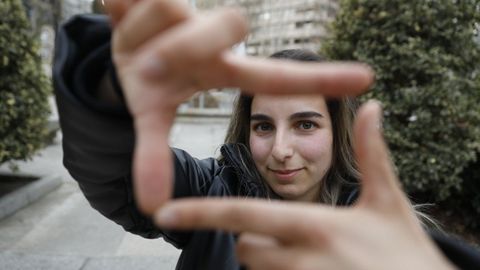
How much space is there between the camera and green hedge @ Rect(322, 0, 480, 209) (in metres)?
3.62

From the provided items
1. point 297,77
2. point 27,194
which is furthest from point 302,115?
point 27,194

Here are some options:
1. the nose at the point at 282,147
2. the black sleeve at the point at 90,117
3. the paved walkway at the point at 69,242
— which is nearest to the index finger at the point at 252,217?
the black sleeve at the point at 90,117

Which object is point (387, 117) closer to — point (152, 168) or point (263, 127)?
point (263, 127)

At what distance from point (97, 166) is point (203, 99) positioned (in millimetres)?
13200

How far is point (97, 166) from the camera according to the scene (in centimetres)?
103

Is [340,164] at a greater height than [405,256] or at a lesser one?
lesser

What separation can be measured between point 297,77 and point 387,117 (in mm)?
3541

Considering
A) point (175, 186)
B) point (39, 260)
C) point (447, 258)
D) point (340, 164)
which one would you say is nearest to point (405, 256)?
point (447, 258)

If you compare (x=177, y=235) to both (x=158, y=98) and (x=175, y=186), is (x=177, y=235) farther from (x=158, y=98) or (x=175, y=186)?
(x=158, y=98)

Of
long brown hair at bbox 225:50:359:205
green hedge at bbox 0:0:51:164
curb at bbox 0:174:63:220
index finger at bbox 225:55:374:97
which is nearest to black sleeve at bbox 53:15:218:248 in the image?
index finger at bbox 225:55:374:97

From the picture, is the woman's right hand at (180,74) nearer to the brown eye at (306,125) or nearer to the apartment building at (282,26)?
the brown eye at (306,125)

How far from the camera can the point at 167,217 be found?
0.56m

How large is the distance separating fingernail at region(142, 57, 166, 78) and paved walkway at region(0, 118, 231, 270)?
310 cm

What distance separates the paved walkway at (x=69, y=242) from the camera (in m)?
3.43
